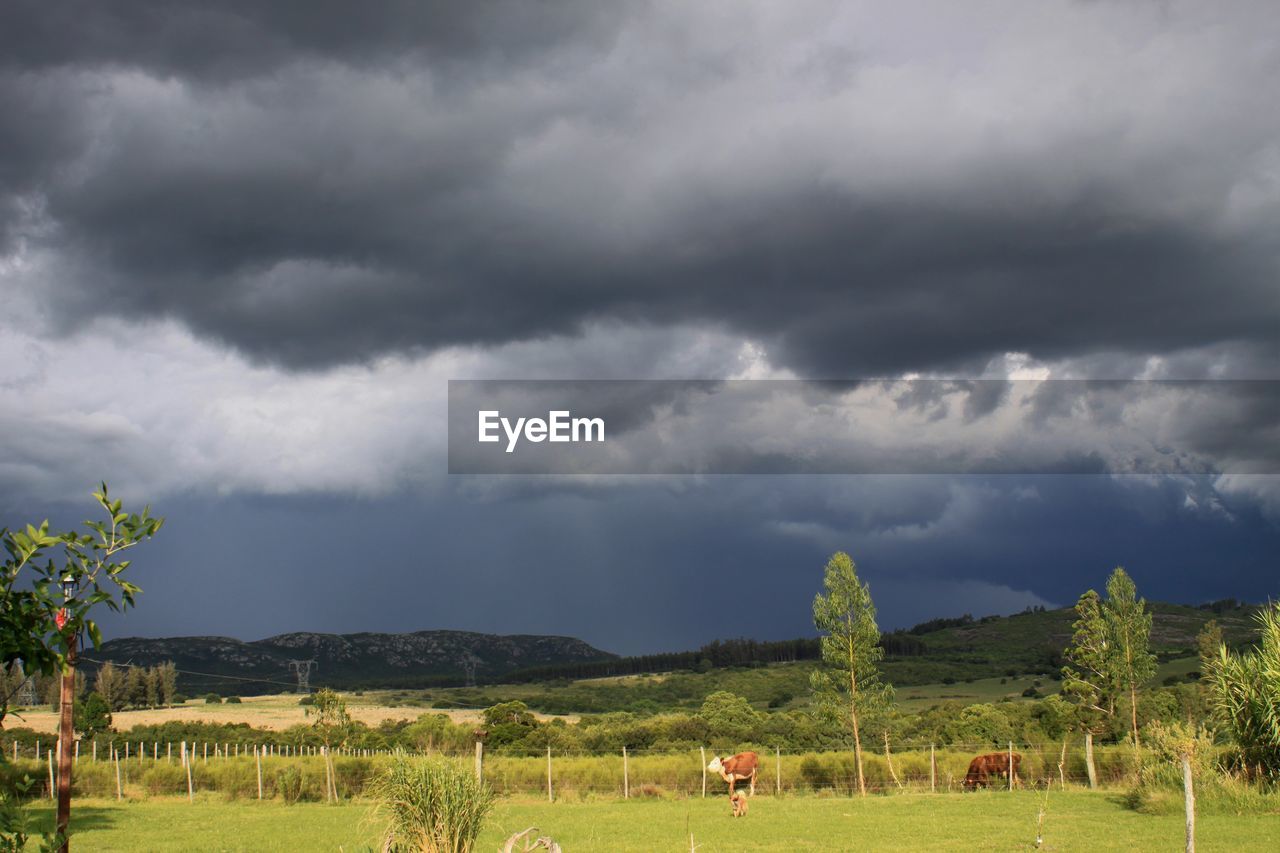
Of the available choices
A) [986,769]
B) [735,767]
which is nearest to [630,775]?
[735,767]

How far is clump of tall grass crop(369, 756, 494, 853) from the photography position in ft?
32.4

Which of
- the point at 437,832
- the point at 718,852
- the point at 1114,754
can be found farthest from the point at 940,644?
the point at 437,832

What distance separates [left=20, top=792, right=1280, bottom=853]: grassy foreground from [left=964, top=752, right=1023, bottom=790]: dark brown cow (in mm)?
3117

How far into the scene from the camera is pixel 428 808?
9906 mm

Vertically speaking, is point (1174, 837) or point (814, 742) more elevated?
point (1174, 837)

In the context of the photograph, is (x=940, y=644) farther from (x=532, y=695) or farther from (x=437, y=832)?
(x=437, y=832)

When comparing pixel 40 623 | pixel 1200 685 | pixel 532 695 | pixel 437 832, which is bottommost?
pixel 532 695

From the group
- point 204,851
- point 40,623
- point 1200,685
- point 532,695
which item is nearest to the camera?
point 40,623

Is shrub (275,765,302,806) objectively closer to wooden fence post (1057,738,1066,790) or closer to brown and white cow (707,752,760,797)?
brown and white cow (707,752,760,797)

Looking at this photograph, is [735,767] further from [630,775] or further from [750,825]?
[630,775]

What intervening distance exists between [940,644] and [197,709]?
378 ft

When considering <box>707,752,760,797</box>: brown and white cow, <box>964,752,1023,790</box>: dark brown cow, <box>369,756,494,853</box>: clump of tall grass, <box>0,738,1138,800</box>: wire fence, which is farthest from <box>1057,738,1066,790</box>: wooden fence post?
<box>369,756,494,853</box>: clump of tall grass

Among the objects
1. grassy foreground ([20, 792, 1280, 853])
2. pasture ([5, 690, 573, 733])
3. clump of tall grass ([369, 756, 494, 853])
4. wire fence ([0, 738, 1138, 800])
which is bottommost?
pasture ([5, 690, 573, 733])

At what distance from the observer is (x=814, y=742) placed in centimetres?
5369
